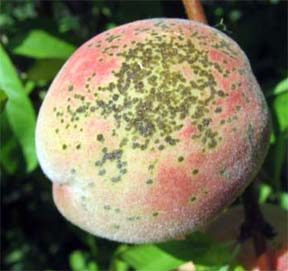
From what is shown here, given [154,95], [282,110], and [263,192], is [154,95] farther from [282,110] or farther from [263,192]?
[263,192]

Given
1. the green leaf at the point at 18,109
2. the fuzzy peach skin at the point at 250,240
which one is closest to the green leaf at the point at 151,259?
the fuzzy peach skin at the point at 250,240

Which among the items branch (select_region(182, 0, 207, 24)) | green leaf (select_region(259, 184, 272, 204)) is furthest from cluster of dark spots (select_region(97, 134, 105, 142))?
green leaf (select_region(259, 184, 272, 204))

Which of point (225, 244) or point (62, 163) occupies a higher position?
point (62, 163)

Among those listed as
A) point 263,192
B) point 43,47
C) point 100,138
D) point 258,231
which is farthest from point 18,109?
point 263,192

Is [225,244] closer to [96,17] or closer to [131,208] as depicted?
[131,208]

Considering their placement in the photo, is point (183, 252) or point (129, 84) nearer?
point (129, 84)

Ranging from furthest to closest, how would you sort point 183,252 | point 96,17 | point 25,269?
point 25,269
point 96,17
point 183,252

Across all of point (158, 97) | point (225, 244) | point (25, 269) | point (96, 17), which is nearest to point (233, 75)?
point (158, 97)
